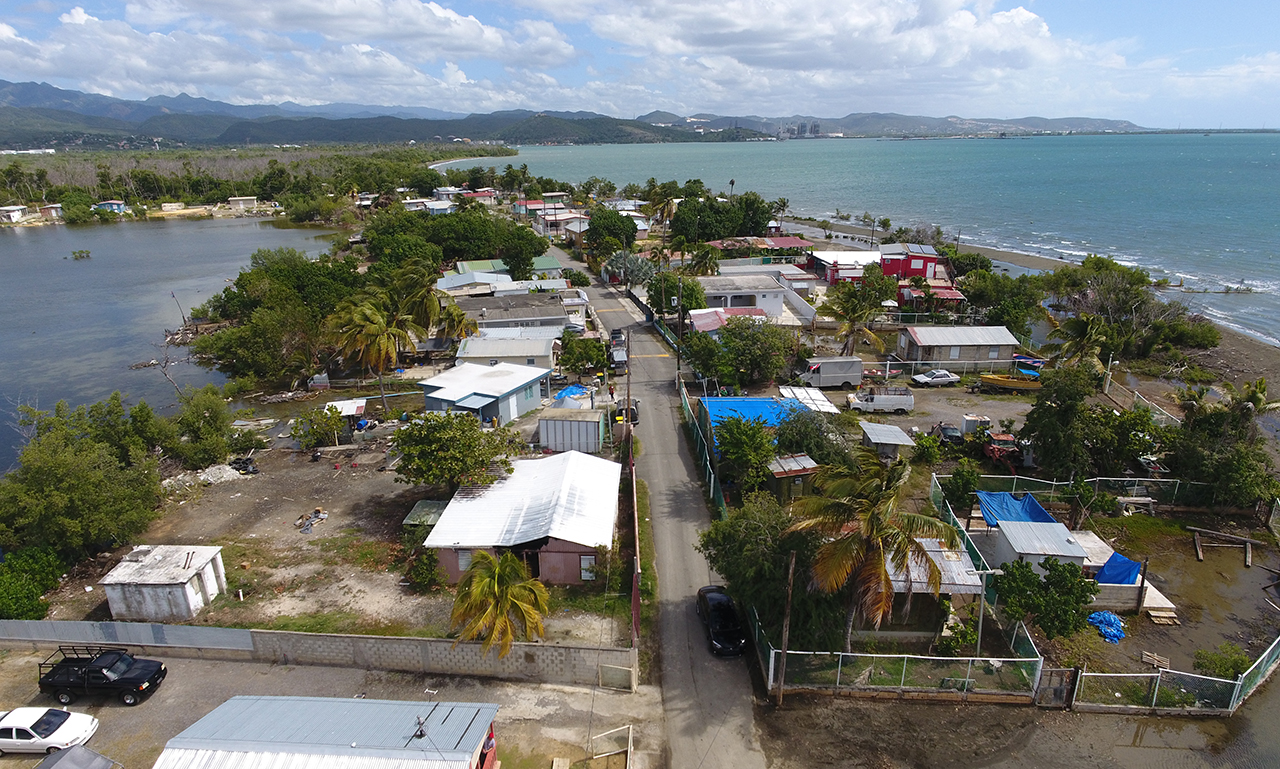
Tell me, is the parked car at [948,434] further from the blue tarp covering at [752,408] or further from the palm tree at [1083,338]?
the palm tree at [1083,338]

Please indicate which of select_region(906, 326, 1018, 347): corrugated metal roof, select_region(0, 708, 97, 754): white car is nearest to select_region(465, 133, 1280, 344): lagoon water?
select_region(906, 326, 1018, 347): corrugated metal roof

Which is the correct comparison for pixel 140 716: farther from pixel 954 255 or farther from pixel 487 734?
pixel 954 255

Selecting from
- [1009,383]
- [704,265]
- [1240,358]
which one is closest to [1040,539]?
[1009,383]

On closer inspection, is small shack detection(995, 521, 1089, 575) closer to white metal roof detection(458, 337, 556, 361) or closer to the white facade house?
white metal roof detection(458, 337, 556, 361)

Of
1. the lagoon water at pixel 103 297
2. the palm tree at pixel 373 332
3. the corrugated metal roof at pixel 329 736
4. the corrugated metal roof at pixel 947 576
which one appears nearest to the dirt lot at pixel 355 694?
the corrugated metal roof at pixel 329 736

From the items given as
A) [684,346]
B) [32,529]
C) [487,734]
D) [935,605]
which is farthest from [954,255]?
[32,529]

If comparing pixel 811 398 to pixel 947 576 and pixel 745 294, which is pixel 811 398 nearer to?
pixel 947 576
